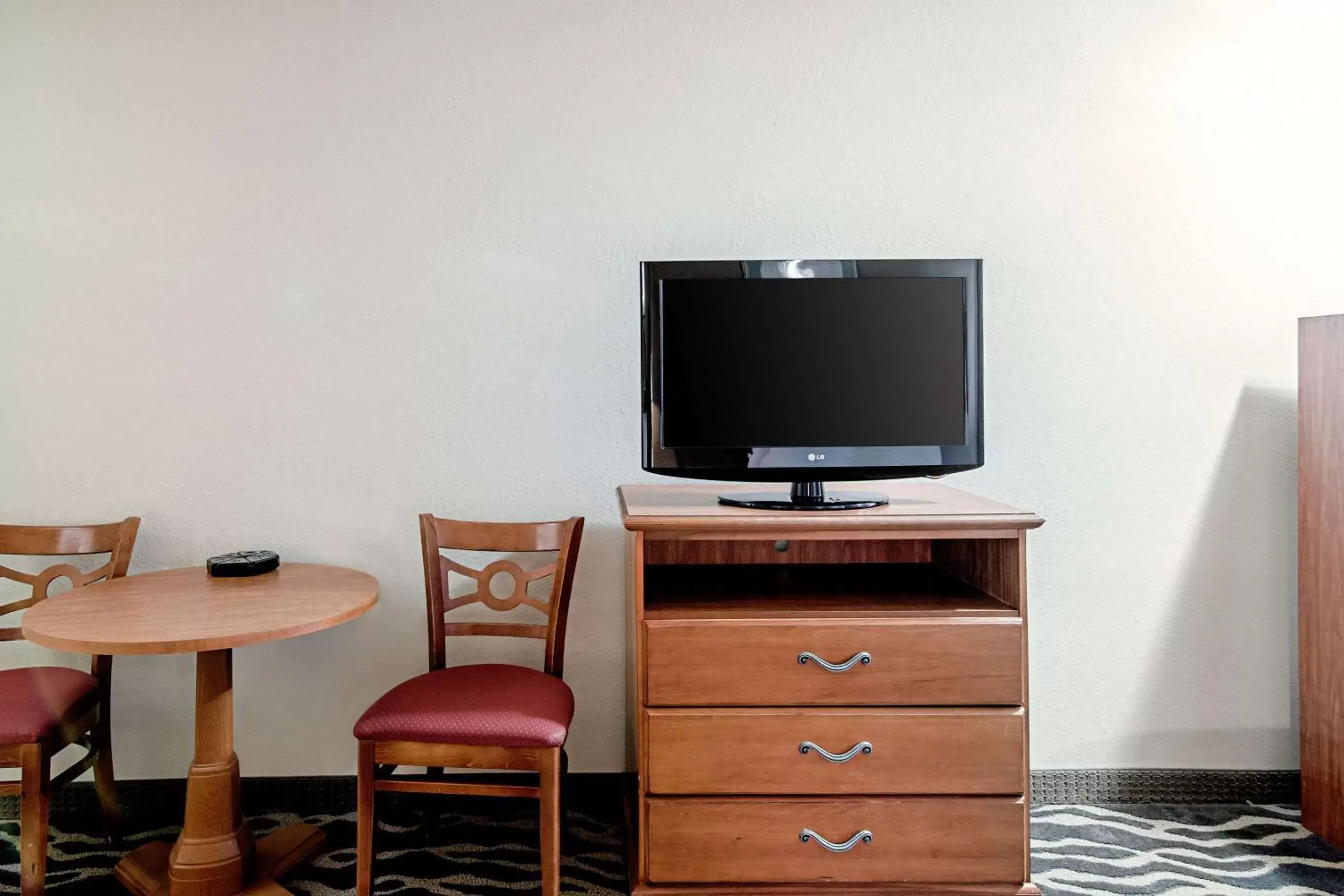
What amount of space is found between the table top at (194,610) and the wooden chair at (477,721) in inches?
8.8

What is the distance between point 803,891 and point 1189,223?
2.09 meters

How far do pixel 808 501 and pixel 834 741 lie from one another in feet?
1.73

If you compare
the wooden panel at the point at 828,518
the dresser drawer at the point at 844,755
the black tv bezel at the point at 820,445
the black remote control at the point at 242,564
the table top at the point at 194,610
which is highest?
the black tv bezel at the point at 820,445

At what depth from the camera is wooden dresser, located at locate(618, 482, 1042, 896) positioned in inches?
70.1

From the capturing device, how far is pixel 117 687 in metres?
2.42

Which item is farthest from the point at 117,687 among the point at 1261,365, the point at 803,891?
the point at 1261,365

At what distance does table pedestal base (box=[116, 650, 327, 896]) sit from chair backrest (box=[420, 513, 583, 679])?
0.49m

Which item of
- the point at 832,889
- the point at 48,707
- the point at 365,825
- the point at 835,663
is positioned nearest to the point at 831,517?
the point at 835,663

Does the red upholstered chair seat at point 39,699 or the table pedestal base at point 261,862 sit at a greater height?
the red upholstered chair seat at point 39,699

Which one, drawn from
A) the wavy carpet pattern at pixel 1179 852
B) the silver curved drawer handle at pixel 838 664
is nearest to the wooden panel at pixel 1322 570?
the wavy carpet pattern at pixel 1179 852

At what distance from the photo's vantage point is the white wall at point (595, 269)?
238cm

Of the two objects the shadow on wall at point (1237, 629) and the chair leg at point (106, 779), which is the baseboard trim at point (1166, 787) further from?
the chair leg at point (106, 779)

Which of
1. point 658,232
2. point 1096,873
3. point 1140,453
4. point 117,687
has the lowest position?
point 1096,873

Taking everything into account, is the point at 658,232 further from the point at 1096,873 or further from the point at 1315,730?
the point at 1315,730
